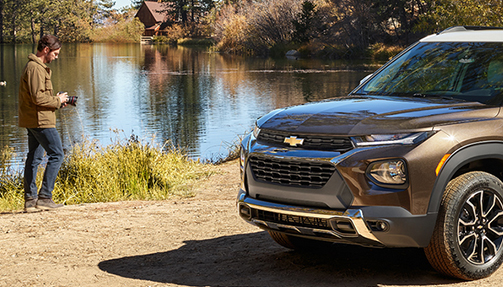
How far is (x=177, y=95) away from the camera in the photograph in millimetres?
30203

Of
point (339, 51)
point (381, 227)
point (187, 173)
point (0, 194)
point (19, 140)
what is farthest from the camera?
point (339, 51)

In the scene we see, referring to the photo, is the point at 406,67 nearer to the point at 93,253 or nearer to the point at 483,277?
the point at 483,277

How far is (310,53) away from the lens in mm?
60188

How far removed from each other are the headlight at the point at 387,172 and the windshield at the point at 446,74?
4.15ft

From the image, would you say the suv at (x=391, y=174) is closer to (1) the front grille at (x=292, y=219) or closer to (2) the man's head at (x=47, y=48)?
(1) the front grille at (x=292, y=219)

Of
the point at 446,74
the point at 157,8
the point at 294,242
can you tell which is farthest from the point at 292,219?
the point at 157,8

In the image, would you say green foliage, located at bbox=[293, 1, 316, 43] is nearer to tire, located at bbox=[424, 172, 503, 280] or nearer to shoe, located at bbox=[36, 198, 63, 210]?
shoe, located at bbox=[36, 198, 63, 210]

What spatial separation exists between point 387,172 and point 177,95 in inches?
1038

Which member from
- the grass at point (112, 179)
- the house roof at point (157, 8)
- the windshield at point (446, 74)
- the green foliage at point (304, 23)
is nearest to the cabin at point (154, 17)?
the house roof at point (157, 8)

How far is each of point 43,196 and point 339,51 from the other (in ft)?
171

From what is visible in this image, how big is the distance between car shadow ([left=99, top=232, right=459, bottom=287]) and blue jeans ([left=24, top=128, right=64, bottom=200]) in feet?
8.68

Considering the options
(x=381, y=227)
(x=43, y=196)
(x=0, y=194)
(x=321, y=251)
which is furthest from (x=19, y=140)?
(x=381, y=227)

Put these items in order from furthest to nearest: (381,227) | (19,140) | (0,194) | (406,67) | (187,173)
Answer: (19,140)
(187,173)
(0,194)
(406,67)
(381,227)

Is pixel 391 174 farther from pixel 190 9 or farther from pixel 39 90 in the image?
pixel 190 9
